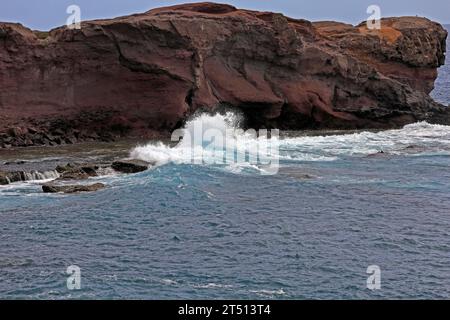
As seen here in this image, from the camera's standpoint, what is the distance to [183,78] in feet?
142

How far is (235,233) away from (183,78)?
2350 cm

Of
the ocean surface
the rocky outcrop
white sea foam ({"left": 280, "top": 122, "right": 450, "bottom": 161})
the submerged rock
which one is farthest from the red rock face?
the rocky outcrop

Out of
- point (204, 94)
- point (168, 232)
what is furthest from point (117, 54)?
point (168, 232)

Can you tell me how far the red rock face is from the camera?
40906 mm

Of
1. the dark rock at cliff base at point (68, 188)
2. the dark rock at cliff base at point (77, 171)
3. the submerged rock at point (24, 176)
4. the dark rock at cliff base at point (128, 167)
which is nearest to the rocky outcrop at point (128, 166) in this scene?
the dark rock at cliff base at point (128, 167)

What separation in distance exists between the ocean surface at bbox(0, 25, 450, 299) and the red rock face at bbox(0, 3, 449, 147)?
31.3 ft

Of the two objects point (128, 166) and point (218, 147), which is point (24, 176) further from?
point (218, 147)

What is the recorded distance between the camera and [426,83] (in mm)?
57125

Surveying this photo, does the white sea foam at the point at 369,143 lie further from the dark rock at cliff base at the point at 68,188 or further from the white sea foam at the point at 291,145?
the dark rock at cliff base at the point at 68,188

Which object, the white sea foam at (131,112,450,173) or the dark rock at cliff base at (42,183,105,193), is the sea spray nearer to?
the white sea foam at (131,112,450,173)

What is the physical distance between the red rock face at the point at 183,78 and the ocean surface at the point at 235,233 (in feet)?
31.3

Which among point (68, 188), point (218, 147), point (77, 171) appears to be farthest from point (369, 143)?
point (68, 188)

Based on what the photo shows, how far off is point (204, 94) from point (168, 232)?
2415 cm

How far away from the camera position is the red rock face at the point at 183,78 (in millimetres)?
40906
